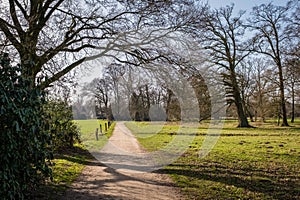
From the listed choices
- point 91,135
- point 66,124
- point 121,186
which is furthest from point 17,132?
point 91,135

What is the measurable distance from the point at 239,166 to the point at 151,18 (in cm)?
521

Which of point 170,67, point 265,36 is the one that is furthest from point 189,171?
point 265,36

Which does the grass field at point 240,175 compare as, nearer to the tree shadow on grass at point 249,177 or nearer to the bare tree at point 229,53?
the tree shadow on grass at point 249,177

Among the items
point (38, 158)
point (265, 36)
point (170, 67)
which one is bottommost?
point (38, 158)

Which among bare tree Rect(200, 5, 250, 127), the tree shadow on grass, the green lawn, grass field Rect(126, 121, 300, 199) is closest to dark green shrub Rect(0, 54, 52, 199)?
grass field Rect(126, 121, 300, 199)

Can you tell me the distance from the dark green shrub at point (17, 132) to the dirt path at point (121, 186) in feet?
4.38

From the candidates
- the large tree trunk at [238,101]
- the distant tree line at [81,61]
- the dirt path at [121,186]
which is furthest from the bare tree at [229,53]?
the dirt path at [121,186]

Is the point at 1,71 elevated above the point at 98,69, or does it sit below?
below

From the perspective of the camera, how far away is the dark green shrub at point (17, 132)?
12.6 ft

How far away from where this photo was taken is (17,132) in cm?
398

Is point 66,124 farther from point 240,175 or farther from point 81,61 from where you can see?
point 240,175

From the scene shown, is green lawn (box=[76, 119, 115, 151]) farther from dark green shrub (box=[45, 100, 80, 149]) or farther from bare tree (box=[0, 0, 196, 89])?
bare tree (box=[0, 0, 196, 89])

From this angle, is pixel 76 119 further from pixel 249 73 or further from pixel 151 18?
pixel 249 73

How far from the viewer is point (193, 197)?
5.36 m
